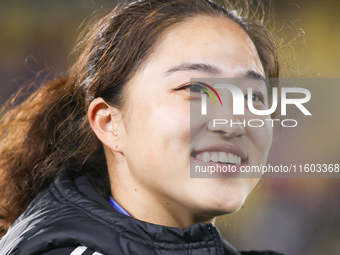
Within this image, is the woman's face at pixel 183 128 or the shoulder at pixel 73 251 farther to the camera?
the woman's face at pixel 183 128

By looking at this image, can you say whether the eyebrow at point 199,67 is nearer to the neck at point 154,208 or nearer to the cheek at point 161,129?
the cheek at point 161,129

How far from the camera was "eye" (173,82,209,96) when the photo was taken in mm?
868

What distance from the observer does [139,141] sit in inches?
34.6

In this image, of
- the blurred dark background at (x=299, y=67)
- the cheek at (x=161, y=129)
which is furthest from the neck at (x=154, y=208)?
the blurred dark background at (x=299, y=67)

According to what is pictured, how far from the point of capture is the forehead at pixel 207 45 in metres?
0.87

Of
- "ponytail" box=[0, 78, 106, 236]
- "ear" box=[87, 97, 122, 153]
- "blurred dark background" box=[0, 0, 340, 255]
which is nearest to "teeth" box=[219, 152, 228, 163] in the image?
"ear" box=[87, 97, 122, 153]

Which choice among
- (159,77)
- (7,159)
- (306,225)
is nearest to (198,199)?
(159,77)

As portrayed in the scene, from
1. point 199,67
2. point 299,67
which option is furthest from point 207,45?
point 299,67

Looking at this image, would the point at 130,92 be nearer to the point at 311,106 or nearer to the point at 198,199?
the point at 198,199

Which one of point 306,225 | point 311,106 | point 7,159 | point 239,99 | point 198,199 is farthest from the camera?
point 311,106

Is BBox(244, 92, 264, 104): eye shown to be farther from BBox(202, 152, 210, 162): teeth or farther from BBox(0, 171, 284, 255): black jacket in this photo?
Answer: BBox(0, 171, 284, 255): black jacket

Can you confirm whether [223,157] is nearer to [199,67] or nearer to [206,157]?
[206,157]

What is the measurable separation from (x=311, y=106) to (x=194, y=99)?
2941 millimetres

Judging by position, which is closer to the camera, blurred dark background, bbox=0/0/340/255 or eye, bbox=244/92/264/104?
eye, bbox=244/92/264/104
